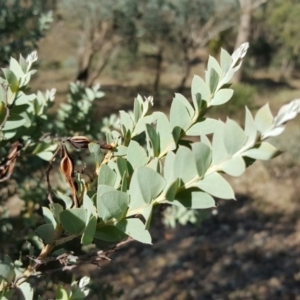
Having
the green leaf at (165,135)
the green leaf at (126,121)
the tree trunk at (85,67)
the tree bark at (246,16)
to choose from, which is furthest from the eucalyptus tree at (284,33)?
the green leaf at (165,135)

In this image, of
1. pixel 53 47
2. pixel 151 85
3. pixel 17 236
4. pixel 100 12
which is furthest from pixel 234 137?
pixel 53 47

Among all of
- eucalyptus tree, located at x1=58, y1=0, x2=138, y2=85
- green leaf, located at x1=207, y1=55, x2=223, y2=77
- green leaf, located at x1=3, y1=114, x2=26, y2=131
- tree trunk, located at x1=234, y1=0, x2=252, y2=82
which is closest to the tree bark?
tree trunk, located at x1=234, y1=0, x2=252, y2=82

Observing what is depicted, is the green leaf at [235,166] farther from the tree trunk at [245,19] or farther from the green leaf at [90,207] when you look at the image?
the tree trunk at [245,19]

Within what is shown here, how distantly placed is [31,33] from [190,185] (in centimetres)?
163

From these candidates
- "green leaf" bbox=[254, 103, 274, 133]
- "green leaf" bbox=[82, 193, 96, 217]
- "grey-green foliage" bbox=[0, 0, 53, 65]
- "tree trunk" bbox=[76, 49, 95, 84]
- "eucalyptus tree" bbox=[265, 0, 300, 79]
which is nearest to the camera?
"green leaf" bbox=[254, 103, 274, 133]

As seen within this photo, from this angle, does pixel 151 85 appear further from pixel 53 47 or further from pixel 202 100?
pixel 202 100

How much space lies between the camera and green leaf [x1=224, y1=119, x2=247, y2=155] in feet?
1.35

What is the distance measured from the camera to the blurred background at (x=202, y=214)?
14.3 ft

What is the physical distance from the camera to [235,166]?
419 mm

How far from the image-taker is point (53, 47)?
19.5m

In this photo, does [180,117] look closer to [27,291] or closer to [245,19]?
[27,291]

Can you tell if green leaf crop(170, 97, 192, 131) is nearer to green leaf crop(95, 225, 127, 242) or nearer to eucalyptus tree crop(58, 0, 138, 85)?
green leaf crop(95, 225, 127, 242)

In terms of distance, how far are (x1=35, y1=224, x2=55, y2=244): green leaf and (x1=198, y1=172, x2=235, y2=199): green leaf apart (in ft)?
0.61

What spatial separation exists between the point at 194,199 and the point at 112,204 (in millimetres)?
81
